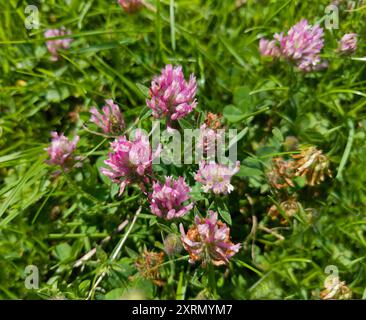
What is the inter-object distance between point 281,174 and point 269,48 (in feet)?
1.78

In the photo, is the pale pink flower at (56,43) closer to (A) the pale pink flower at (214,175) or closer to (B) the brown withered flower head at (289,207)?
(A) the pale pink flower at (214,175)

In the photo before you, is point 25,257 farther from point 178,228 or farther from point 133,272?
point 178,228

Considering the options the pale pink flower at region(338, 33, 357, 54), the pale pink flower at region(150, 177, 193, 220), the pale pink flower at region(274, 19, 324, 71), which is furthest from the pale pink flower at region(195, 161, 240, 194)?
the pale pink flower at region(338, 33, 357, 54)

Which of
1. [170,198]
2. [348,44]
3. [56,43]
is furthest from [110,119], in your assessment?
[348,44]

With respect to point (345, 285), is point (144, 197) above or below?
above

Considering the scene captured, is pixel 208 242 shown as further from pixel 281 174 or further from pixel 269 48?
pixel 269 48

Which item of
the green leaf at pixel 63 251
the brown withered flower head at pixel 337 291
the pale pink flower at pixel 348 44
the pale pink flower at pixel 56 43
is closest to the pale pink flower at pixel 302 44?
the pale pink flower at pixel 348 44

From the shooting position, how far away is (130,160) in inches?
59.5

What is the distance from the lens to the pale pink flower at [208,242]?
147cm

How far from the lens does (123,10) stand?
2092 mm

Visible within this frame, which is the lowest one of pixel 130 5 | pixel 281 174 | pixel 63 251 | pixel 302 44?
pixel 63 251
